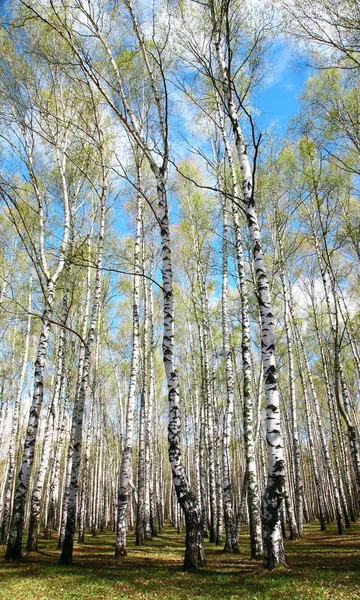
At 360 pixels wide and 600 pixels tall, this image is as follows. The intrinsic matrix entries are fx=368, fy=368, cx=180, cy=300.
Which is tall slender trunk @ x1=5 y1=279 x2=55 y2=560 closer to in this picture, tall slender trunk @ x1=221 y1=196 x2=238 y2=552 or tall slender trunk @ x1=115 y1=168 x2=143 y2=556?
tall slender trunk @ x1=115 y1=168 x2=143 y2=556

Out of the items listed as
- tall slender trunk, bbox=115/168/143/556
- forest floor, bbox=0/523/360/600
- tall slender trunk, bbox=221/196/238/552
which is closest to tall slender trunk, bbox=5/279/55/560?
forest floor, bbox=0/523/360/600

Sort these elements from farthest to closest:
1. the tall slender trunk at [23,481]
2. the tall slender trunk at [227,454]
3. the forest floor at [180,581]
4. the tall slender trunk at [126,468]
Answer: the tall slender trunk at [227,454] → the tall slender trunk at [126,468] → the tall slender trunk at [23,481] → the forest floor at [180,581]

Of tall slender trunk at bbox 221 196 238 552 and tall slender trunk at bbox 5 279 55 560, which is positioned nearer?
tall slender trunk at bbox 5 279 55 560

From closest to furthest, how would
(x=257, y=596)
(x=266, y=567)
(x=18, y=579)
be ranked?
(x=257, y=596)
(x=266, y=567)
(x=18, y=579)

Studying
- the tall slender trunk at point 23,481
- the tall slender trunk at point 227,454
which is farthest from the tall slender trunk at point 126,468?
the tall slender trunk at point 227,454

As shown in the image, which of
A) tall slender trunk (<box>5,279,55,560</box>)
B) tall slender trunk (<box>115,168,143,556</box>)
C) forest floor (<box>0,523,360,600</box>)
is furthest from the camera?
tall slender trunk (<box>115,168,143,556</box>)

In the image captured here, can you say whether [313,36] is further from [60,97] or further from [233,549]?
[233,549]

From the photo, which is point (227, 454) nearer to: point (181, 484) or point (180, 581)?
point (181, 484)

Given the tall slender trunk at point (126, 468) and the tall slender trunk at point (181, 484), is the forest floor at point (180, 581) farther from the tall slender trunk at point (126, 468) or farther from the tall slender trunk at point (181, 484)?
the tall slender trunk at point (126, 468)

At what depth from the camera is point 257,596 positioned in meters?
4.20

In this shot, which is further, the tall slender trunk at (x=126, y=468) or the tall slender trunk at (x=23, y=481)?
the tall slender trunk at (x=126, y=468)

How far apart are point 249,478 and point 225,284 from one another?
520 centimetres

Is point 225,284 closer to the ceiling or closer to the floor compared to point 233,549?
closer to the ceiling

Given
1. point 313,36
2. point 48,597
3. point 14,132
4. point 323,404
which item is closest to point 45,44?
point 14,132
